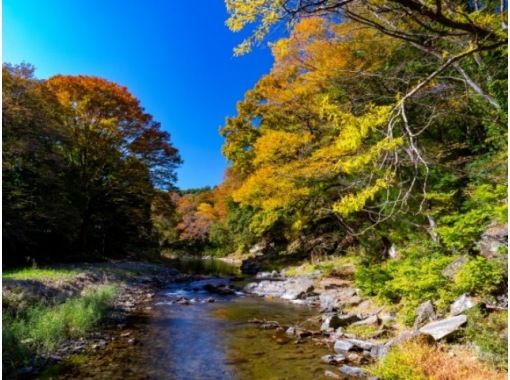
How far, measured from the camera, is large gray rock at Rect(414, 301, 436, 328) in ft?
26.5

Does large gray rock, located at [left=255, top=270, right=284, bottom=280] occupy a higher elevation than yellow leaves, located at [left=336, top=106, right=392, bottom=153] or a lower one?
lower

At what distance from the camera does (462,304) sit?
25.3ft

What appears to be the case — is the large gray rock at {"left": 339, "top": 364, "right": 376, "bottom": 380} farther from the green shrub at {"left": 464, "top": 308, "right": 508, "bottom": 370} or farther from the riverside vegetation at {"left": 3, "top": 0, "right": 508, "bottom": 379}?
the green shrub at {"left": 464, "top": 308, "right": 508, "bottom": 370}

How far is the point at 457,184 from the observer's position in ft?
40.3

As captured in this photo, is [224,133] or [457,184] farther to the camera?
[224,133]

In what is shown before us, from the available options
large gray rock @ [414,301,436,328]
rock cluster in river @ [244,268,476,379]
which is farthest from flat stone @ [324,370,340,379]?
large gray rock @ [414,301,436,328]

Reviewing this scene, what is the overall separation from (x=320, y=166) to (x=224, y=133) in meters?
11.4

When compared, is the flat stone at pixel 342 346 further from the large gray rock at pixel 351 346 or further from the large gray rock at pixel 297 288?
the large gray rock at pixel 297 288

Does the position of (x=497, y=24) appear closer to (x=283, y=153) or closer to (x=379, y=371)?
(x=379, y=371)

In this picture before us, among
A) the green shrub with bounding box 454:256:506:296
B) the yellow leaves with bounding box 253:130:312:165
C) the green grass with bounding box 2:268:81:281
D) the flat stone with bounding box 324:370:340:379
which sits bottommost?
the flat stone with bounding box 324:370:340:379

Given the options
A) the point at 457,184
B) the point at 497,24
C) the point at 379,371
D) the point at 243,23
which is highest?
the point at 497,24

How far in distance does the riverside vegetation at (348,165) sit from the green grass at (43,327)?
58 millimetres

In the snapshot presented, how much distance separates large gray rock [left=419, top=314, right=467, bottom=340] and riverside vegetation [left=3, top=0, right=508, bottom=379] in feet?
0.52

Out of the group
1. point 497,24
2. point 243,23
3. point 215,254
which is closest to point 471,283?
point 497,24
